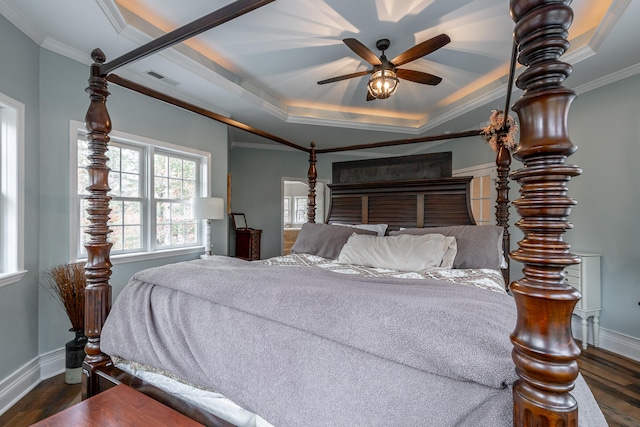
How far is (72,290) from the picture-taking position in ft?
7.78

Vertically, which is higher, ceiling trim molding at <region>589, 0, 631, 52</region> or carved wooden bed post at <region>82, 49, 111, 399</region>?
ceiling trim molding at <region>589, 0, 631, 52</region>

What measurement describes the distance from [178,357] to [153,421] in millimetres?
234

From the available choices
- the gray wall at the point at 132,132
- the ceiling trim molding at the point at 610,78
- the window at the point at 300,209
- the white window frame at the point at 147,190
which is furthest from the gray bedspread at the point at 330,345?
the window at the point at 300,209

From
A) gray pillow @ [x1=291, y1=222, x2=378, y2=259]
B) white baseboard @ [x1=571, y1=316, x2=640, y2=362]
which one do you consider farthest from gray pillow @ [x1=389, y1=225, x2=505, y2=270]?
white baseboard @ [x1=571, y1=316, x2=640, y2=362]

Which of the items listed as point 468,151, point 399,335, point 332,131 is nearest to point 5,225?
point 399,335

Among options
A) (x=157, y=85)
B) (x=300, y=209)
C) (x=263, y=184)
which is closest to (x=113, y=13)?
(x=157, y=85)

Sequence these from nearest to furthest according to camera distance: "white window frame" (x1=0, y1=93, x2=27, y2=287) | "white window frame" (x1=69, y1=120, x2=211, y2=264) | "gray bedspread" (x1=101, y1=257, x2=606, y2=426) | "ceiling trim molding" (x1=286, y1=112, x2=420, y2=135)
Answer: "gray bedspread" (x1=101, y1=257, x2=606, y2=426)
"white window frame" (x1=0, y1=93, x2=27, y2=287)
"white window frame" (x1=69, y1=120, x2=211, y2=264)
"ceiling trim molding" (x1=286, y1=112, x2=420, y2=135)

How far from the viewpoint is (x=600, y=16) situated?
8.16 ft

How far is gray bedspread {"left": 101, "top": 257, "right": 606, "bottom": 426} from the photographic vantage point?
836mm

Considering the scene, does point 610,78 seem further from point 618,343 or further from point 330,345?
point 330,345

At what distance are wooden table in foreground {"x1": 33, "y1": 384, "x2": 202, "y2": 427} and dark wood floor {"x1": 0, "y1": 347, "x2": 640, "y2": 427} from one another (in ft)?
3.77

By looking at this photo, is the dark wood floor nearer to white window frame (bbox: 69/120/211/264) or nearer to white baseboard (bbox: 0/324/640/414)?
white baseboard (bbox: 0/324/640/414)

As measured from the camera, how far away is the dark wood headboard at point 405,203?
2951 millimetres

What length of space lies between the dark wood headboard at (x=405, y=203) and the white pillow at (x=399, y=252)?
0.70m
